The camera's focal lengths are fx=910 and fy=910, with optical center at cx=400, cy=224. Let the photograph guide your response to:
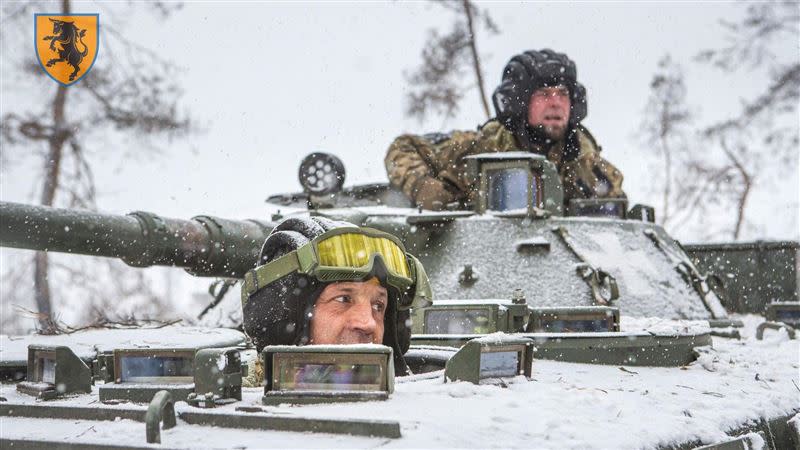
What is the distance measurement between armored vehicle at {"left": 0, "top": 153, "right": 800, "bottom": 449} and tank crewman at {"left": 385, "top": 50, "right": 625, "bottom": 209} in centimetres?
45

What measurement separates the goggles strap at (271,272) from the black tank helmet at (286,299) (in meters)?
0.03

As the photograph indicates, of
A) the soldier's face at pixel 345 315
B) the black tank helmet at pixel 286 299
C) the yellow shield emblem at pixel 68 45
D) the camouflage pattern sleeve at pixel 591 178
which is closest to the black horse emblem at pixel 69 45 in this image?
the yellow shield emblem at pixel 68 45

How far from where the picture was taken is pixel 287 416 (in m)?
2.40

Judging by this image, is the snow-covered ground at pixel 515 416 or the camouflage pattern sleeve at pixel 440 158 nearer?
the snow-covered ground at pixel 515 416


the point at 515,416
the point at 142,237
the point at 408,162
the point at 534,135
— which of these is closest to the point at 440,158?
the point at 408,162

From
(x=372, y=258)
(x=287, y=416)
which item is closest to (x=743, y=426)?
(x=372, y=258)

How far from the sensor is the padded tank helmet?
8.45 metres

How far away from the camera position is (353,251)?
3480mm

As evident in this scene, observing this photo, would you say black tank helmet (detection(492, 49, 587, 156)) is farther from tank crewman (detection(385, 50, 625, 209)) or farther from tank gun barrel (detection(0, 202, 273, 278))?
tank gun barrel (detection(0, 202, 273, 278))

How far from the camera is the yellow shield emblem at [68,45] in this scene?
320 inches

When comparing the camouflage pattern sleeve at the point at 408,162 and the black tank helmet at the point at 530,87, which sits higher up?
the black tank helmet at the point at 530,87

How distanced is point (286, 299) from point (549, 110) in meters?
5.28

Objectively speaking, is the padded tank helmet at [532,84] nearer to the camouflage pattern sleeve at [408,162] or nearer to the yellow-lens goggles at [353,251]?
the camouflage pattern sleeve at [408,162]

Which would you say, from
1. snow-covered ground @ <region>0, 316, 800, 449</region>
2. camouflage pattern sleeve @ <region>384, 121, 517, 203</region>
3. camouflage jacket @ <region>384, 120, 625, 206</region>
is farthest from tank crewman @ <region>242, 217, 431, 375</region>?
camouflage jacket @ <region>384, 120, 625, 206</region>
